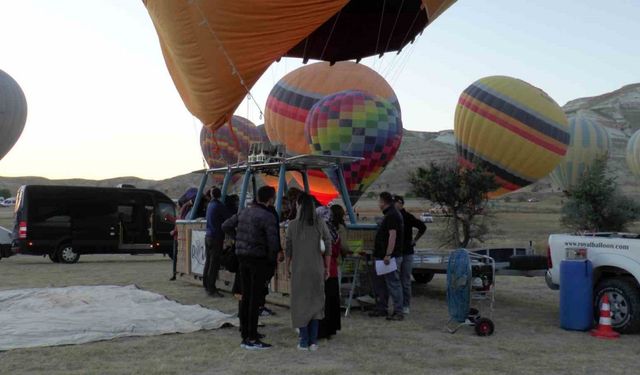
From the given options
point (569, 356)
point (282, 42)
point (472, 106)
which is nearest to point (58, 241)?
point (282, 42)

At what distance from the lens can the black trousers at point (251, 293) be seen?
302 inches

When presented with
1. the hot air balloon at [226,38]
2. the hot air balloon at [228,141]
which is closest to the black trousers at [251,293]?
the hot air balloon at [226,38]

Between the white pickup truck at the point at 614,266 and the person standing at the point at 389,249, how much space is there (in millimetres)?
2207

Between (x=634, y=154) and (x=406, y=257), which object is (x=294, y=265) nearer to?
(x=406, y=257)

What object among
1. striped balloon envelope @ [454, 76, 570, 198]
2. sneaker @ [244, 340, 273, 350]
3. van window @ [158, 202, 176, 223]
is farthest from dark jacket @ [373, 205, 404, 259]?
striped balloon envelope @ [454, 76, 570, 198]

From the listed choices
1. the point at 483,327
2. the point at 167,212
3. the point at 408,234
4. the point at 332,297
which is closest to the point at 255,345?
the point at 332,297

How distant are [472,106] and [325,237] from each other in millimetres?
24890

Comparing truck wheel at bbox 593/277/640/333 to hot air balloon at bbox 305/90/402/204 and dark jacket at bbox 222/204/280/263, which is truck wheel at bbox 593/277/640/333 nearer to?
dark jacket at bbox 222/204/280/263

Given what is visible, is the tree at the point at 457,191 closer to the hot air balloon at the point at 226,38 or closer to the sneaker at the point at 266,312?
the hot air balloon at the point at 226,38

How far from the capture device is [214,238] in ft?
37.9

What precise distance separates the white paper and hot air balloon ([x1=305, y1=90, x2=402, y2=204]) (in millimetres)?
15338

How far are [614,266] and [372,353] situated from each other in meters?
3.77

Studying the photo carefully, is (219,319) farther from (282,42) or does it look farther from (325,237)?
(282,42)

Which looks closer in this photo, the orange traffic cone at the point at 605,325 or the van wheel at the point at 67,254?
the orange traffic cone at the point at 605,325
